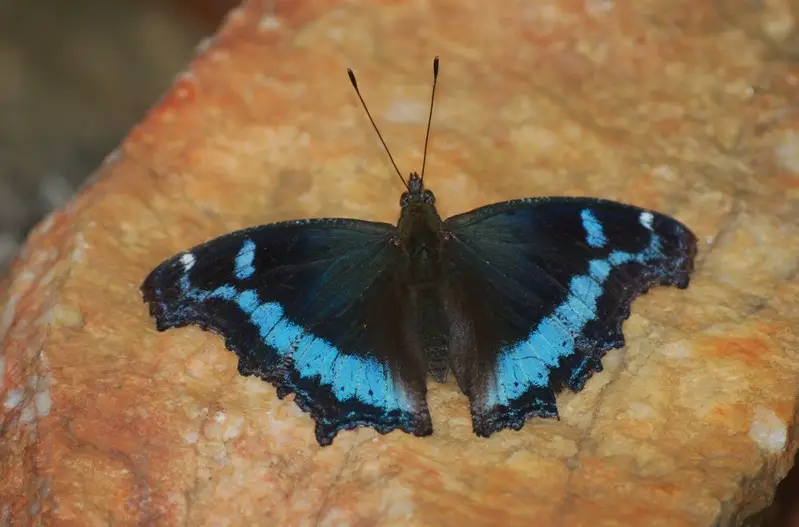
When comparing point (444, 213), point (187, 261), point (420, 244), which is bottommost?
Answer: point (187, 261)

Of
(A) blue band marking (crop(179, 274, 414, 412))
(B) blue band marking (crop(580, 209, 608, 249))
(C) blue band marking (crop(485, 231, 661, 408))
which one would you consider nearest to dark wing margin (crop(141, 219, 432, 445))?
(A) blue band marking (crop(179, 274, 414, 412))

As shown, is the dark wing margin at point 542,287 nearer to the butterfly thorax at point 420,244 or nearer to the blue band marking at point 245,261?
the butterfly thorax at point 420,244

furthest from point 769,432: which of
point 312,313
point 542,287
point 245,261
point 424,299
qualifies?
point 245,261

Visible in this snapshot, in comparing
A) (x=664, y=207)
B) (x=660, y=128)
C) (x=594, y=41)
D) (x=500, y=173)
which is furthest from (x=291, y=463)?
(x=594, y=41)

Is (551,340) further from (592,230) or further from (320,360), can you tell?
(320,360)

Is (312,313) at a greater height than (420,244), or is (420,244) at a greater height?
(420,244)

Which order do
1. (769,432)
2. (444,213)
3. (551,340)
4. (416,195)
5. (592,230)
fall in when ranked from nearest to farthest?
1. (769,432)
2. (551,340)
3. (592,230)
4. (416,195)
5. (444,213)

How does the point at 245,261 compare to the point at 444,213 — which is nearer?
the point at 245,261

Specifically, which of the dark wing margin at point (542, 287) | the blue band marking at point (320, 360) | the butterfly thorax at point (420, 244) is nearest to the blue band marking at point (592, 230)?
the dark wing margin at point (542, 287)
